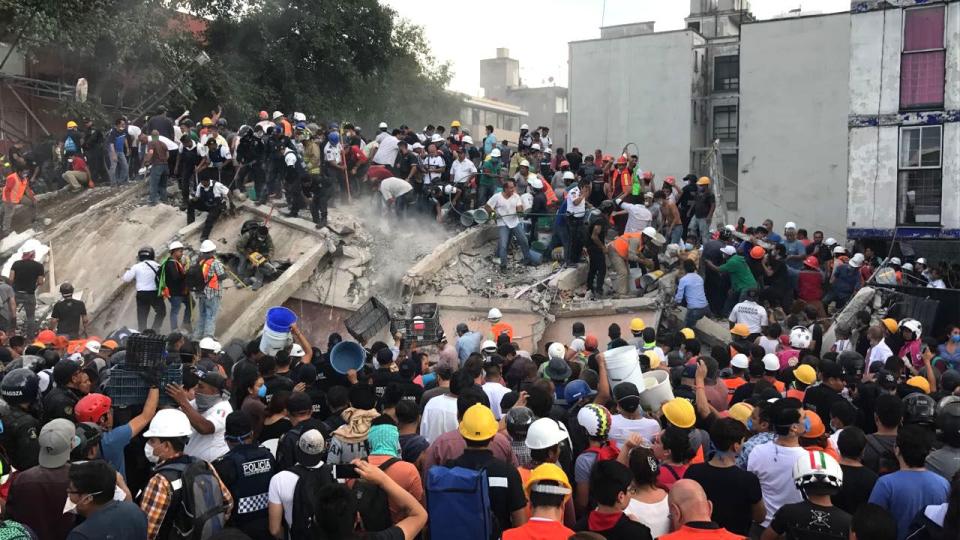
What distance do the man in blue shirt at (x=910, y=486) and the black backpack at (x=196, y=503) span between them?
12.2 ft

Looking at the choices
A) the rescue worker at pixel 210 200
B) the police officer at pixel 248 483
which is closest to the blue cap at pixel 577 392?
the police officer at pixel 248 483

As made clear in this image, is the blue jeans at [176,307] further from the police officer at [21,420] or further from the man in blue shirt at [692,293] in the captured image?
the man in blue shirt at [692,293]

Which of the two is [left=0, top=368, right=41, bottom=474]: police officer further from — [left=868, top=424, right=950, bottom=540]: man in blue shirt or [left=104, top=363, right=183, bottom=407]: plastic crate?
[left=868, top=424, right=950, bottom=540]: man in blue shirt

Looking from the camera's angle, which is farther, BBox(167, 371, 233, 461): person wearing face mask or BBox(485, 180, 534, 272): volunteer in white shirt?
BBox(485, 180, 534, 272): volunteer in white shirt

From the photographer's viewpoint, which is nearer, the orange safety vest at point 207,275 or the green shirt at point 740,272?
the orange safety vest at point 207,275

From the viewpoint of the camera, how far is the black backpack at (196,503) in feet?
15.9

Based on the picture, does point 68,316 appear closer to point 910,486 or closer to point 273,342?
point 273,342

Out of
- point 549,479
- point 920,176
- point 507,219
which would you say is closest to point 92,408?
point 549,479

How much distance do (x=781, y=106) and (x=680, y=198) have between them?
1385 centimetres

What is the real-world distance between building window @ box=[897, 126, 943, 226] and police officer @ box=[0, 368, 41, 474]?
17507 millimetres

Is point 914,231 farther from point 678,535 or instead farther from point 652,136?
point 678,535

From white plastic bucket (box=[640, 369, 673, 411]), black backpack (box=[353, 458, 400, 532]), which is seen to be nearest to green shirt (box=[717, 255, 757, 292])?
white plastic bucket (box=[640, 369, 673, 411])

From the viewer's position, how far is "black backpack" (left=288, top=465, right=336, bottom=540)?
16.4 feet

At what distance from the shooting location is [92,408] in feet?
20.7
